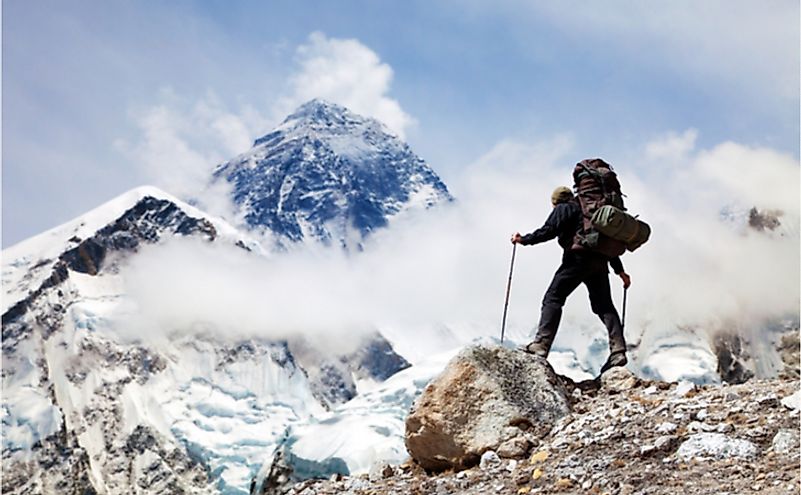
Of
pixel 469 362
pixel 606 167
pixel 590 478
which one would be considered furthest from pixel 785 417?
pixel 606 167

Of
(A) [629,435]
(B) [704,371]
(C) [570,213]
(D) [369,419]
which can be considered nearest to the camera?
(A) [629,435]

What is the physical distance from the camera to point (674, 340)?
164000 mm

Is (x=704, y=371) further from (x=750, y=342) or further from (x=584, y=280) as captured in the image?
(x=584, y=280)

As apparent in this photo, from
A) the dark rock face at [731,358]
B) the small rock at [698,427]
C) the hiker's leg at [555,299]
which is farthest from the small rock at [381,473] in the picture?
the dark rock face at [731,358]

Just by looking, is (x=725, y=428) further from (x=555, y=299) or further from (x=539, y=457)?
(x=555, y=299)

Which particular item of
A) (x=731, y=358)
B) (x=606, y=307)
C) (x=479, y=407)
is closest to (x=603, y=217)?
(x=606, y=307)

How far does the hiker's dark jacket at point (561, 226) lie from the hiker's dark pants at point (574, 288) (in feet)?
0.57

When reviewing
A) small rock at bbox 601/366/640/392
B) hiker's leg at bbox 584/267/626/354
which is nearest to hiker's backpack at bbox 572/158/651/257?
hiker's leg at bbox 584/267/626/354

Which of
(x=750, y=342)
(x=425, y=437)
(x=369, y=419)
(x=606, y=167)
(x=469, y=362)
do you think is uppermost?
(x=369, y=419)

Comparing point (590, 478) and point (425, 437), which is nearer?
point (590, 478)

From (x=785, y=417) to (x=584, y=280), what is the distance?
383 cm

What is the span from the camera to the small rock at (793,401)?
341 inches

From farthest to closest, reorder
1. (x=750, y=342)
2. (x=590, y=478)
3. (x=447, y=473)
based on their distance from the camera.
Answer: (x=750, y=342), (x=447, y=473), (x=590, y=478)

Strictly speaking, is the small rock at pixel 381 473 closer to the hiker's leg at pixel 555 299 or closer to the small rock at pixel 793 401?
the hiker's leg at pixel 555 299
